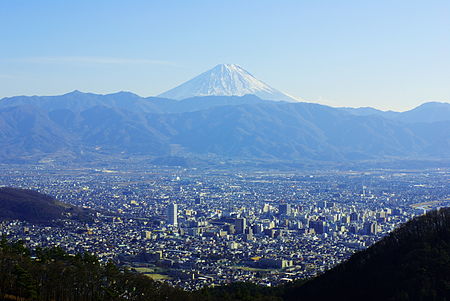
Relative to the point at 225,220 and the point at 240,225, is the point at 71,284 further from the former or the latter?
the point at 225,220

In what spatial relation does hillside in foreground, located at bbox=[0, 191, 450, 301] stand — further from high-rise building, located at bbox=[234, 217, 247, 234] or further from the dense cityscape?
high-rise building, located at bbox=[234, 217, 247, 234]

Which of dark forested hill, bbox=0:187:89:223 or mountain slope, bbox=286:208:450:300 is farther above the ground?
mountain slope, bbox=286:208:450:300

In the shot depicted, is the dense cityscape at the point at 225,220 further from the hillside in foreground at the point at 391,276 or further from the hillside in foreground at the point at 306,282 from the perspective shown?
the hillside in foreground at the point at 306,282

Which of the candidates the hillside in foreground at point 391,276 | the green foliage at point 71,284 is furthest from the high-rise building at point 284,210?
the green foliage at point 71,284

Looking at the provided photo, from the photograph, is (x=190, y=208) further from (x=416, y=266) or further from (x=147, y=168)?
(x=147, y=168)

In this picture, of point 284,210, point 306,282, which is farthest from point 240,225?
point 306,282

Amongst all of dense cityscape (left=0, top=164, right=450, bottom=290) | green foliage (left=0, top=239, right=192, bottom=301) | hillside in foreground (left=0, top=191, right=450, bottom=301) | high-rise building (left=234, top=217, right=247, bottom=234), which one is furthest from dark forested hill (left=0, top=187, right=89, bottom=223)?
green foliage (left=0, top=239, right=192, bottom=301)
